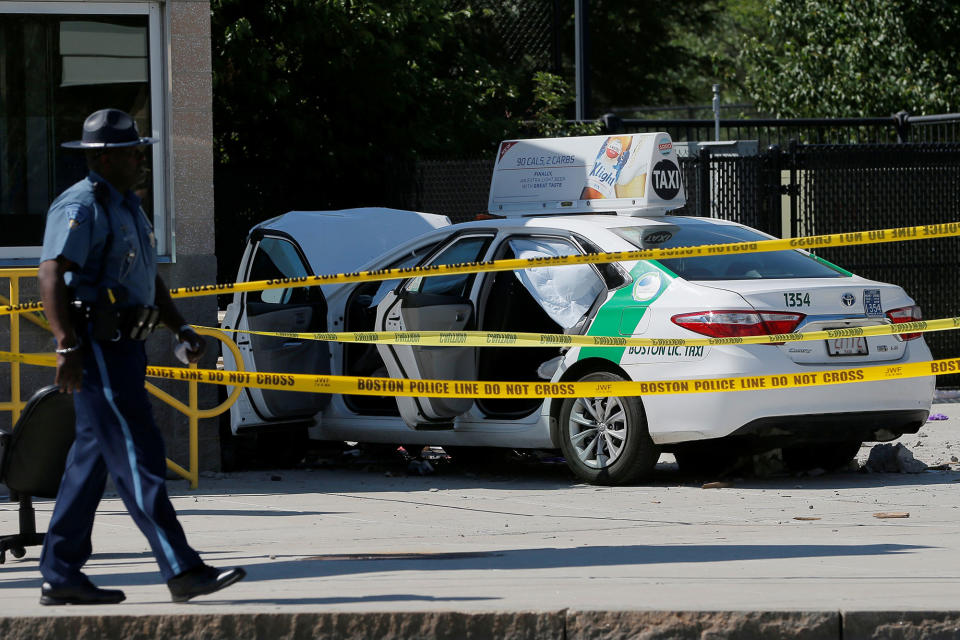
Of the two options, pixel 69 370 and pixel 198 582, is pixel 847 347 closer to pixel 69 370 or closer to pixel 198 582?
pixel 198 582

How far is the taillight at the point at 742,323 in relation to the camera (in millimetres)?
8523

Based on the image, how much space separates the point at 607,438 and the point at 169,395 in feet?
8.40

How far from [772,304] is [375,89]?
32.1ft

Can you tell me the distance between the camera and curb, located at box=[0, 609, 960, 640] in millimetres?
5426

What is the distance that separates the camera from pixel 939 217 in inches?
605

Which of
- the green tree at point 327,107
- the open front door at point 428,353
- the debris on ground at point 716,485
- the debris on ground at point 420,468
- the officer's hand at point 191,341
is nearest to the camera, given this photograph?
the officer's hand at point 191,341

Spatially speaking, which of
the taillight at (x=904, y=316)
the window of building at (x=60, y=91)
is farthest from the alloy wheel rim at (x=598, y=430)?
the window of building at (x=60, y=91)

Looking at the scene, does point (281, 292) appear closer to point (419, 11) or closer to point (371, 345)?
point (371, 345)

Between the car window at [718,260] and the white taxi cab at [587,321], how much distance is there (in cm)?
1

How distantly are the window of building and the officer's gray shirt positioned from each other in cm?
379

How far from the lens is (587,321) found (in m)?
9.16

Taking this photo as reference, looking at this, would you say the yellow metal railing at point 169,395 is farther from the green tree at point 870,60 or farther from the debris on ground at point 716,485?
the green tree at point 870,60

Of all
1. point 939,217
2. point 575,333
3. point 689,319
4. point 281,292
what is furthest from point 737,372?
point 939,217

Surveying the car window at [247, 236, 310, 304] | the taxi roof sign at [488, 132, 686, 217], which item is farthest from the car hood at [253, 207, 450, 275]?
the taxi roof sign at [488, 132, 686, 217]
